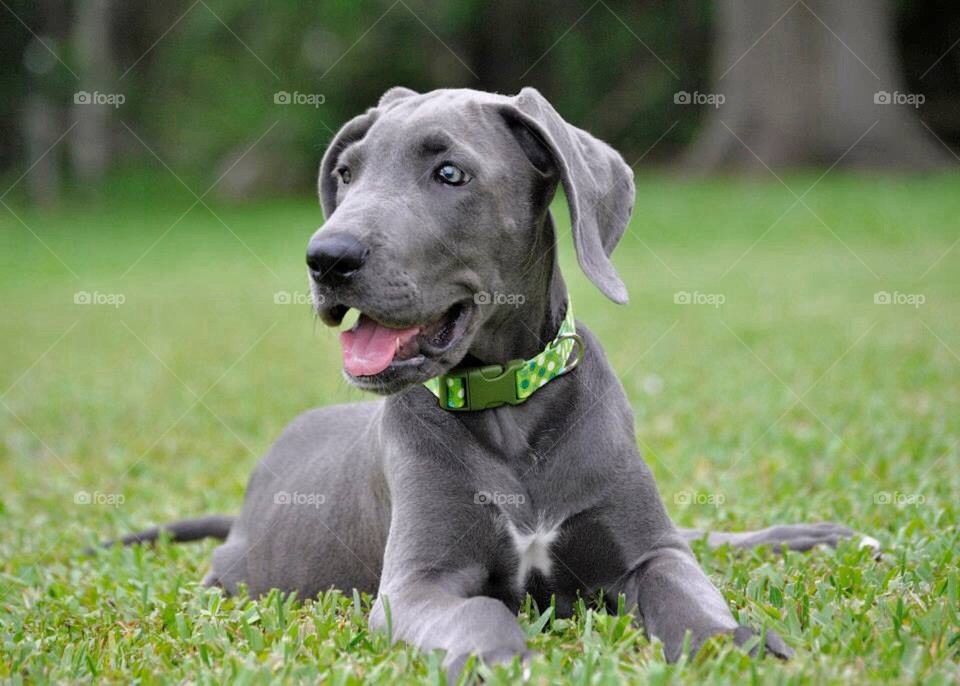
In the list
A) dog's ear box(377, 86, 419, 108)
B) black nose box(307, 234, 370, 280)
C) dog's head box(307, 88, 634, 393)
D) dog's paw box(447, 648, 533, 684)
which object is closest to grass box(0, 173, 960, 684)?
dog's paw box(447, 648, 533, 684)

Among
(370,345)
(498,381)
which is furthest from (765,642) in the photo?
(370,345)

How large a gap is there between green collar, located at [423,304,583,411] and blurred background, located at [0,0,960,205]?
2015cm

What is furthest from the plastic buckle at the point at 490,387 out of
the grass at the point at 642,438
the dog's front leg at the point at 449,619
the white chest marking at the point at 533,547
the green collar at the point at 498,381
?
the grass at the point at 642,438

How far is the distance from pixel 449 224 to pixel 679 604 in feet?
4.48

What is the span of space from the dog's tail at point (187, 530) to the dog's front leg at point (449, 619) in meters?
2.07

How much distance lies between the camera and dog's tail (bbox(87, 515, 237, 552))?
5625 mm

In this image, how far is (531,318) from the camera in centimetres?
404

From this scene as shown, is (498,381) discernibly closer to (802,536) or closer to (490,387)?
(490,387)

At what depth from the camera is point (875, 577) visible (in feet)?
13.5

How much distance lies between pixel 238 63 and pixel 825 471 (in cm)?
2690

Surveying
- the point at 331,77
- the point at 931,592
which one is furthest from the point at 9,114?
the point at 931,592

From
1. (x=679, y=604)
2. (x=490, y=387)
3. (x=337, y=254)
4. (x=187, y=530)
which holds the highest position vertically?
(x=337, y=254)

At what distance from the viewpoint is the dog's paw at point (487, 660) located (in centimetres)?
309

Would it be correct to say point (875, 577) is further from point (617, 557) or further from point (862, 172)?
point (862, 172)
